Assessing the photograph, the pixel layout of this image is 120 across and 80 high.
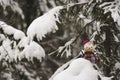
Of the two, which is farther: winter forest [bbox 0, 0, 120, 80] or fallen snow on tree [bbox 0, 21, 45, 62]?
fallen snow on tree [bbox 0, 21, 45, 62]

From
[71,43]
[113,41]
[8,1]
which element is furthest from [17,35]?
[8,1]

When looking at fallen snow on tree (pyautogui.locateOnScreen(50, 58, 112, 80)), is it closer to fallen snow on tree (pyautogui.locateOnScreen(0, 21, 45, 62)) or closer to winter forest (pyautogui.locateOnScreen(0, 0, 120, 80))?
winter forest (pyautogui.locateOnScreen(0, 0, 120, 80))

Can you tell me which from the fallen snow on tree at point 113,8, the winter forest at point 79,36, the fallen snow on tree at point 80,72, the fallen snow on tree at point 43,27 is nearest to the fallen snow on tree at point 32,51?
the winter forest at point 79,36

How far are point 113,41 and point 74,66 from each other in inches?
64.1

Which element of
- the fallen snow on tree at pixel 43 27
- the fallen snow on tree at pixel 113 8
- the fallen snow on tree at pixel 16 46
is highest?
the fallen snow on tree at pixel 16 46

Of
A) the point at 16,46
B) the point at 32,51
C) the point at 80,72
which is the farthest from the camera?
the point at 16,46

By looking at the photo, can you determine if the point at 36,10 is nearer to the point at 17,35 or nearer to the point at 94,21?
the point at 17,35

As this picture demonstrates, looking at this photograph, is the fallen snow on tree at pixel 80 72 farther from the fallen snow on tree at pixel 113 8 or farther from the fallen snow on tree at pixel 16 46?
the fallen snow on tree at pixel 16 46

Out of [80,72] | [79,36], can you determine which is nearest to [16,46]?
[79,36]

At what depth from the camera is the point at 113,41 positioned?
240 inches

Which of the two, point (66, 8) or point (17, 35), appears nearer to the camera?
point (66, 8)

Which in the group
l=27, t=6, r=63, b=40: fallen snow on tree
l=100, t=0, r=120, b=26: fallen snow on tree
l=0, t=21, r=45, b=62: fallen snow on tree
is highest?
l=0, t=21, r=45, b=62: fallen snow on tree

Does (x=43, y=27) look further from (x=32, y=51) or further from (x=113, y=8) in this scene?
(x=32, y=51)

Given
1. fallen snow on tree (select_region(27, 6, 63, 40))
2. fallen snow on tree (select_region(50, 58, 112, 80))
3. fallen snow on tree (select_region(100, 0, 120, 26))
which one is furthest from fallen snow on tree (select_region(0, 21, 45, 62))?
fallen snow on tree (select_region(50, 58, 112, 80))
